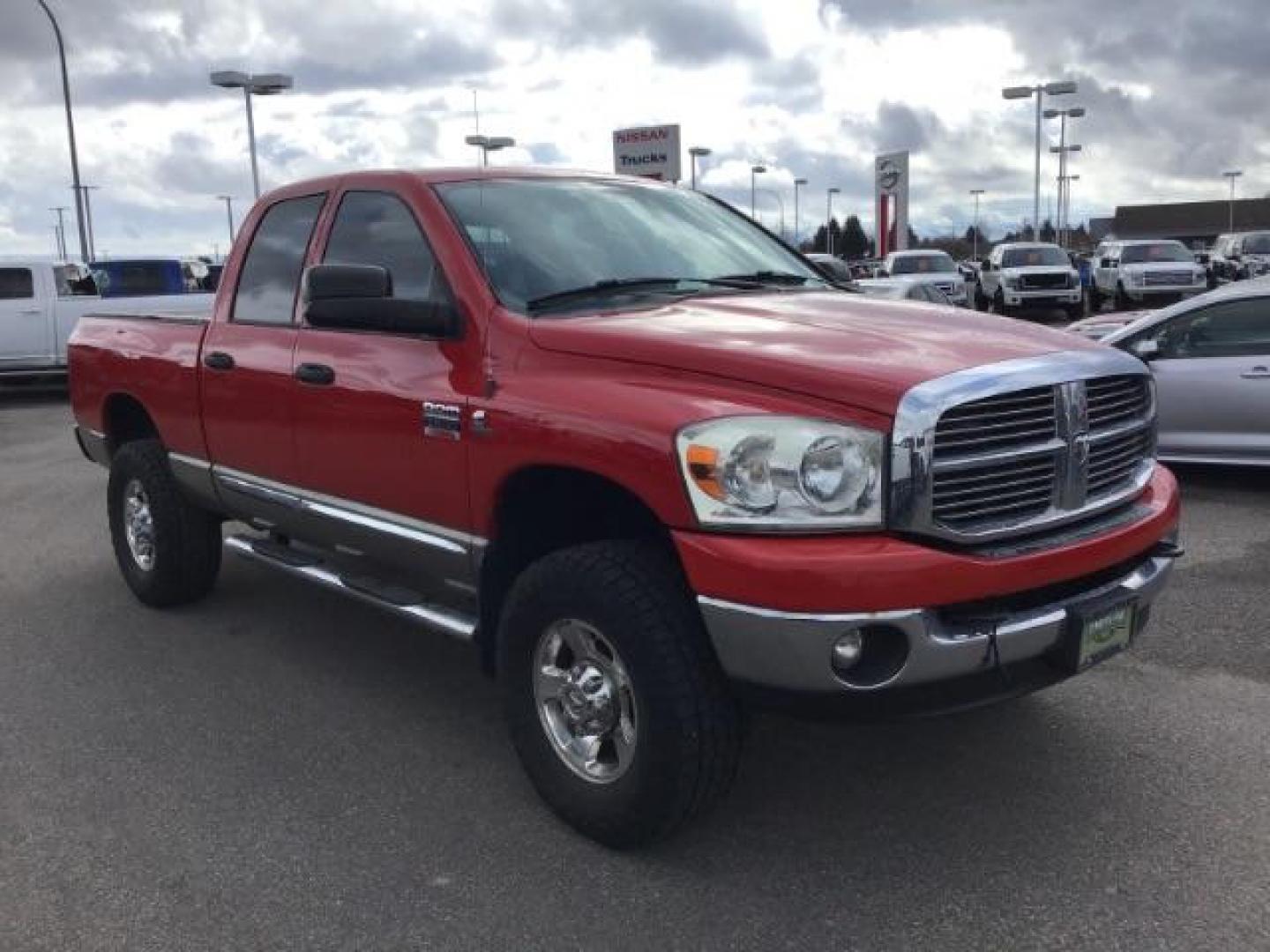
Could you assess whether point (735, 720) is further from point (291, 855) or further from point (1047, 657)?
point (291, 855)

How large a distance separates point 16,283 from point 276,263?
14378mm

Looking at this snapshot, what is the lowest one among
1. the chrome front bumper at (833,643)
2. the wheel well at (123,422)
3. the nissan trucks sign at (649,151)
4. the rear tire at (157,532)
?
the rear tire at (157,532)

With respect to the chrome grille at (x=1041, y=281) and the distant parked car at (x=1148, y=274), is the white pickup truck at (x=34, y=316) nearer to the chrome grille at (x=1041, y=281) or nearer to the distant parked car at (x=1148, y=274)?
the chrome grille at (x=1041, y=281)

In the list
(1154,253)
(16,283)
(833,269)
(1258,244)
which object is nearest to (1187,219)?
(1258,244)

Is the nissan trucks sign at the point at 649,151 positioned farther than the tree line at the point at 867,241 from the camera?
No

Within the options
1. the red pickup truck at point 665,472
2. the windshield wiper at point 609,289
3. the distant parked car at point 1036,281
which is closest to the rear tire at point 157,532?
the red pickup truck at point 665,472

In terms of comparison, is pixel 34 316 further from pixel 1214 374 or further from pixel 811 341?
pixel 811 341

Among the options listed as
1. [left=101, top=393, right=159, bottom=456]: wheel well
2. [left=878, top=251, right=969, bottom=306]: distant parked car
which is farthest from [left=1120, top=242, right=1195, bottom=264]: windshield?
[left=101, top=393, right=159, bottom=456]: wheel well

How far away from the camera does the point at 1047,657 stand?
323 centimetres

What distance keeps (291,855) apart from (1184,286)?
2563cm

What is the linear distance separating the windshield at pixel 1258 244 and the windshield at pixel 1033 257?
7.91 metres

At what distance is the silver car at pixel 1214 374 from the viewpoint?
8258 mm

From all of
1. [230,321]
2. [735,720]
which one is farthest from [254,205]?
[735,720]

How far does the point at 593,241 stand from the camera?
4.28 m
